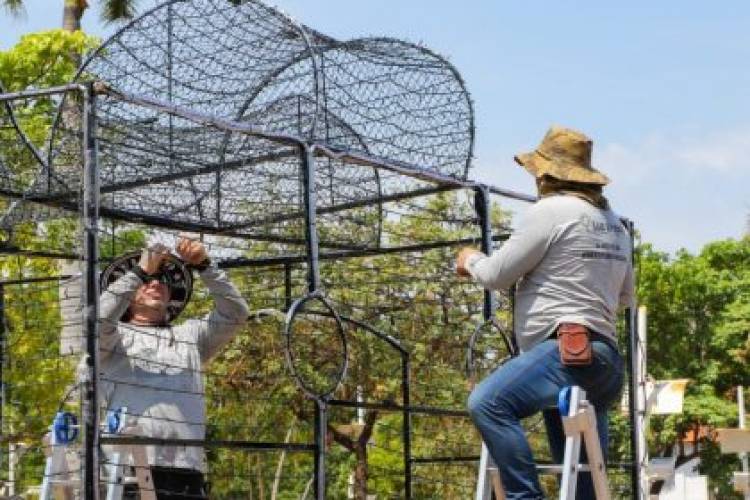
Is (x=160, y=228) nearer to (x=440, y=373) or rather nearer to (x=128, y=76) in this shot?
(x=128, y=76)

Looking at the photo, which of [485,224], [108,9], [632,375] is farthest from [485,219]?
[108,9]

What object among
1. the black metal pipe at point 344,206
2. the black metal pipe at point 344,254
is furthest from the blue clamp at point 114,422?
the black metal pipe at point 344,254

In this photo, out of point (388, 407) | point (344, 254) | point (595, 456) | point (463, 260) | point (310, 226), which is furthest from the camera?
point (344, 254)

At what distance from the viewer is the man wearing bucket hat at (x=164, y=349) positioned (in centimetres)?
623

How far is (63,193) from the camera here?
6992 millimetres

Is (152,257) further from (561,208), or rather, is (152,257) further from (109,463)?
(561,208)

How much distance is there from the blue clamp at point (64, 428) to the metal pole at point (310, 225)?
3.52 ft

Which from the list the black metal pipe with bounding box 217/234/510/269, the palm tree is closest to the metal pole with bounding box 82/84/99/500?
the black metal pipe with bounding box 217/234/510/269

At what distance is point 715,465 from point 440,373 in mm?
29160

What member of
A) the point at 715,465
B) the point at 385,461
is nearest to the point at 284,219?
the point at 385,461

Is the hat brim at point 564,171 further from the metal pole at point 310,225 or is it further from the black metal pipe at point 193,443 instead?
the black metal pipe at point 193,443

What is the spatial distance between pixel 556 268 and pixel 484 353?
99.4 inches

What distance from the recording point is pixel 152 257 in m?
6.30

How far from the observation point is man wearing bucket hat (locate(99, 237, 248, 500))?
6.23m
